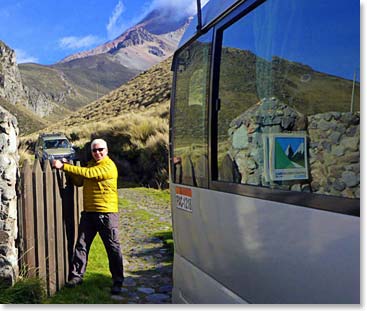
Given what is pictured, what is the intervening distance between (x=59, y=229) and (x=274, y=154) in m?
3.55

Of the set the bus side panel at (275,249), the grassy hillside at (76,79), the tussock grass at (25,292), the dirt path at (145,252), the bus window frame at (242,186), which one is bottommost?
the dirt path at (145,252)

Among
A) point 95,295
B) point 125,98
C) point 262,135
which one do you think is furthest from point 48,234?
point 125,98

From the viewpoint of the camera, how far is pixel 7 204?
4.80 metres

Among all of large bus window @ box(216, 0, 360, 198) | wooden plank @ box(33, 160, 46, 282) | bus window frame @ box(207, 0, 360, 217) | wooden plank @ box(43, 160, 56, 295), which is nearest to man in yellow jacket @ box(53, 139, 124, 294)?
wooden plank @ box(43, 160, 56, 295)

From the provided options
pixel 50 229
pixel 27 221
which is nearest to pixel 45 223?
pixel 50 229

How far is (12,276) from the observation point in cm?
482

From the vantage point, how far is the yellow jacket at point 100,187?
562cm

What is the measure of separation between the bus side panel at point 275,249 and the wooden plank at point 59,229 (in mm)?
2183

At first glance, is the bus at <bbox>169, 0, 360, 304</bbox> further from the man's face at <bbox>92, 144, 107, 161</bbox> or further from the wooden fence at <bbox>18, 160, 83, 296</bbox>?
the wooden fence at <bbox>18, 160, 83, 296</bbox>

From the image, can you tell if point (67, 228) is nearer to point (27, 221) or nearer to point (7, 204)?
point (27, 221)

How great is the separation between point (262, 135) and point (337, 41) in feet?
2.53

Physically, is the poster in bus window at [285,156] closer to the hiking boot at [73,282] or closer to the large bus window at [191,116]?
the large bus window at [191,116]

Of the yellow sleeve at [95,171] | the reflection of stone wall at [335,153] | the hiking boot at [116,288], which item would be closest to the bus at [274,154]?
the reflection of stone wall at [335,153]

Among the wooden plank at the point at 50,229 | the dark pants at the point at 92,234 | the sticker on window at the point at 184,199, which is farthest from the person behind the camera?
the dark pants at the point at 92,234
